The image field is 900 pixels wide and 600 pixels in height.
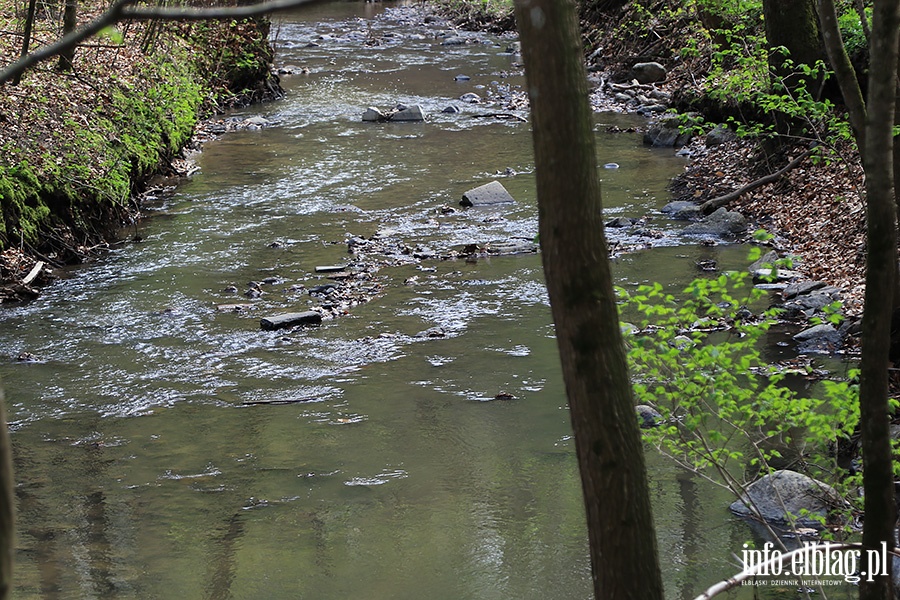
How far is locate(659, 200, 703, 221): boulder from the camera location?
11758mm

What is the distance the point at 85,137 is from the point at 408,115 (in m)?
7.47

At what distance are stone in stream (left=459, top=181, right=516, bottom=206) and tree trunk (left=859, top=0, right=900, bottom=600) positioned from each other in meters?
9.68

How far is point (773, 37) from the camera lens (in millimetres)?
11719

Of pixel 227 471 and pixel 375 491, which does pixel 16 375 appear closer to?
pixel 227 471

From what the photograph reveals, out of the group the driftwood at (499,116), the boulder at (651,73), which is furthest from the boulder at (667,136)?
the boulder at (651,73)

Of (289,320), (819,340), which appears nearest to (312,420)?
(289,320)

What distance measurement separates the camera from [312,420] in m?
7.10

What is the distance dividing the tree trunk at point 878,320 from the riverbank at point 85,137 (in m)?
8.75

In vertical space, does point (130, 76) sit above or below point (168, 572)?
above

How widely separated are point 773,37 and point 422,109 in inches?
338

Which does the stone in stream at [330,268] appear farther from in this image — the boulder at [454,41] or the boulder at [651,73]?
the boulder at [454,41]

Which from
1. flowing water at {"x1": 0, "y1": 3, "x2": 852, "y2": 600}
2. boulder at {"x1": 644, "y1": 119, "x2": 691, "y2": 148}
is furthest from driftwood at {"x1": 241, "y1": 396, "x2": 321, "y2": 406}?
boulder at {"x1": 644, "y1": 119, "x2": 691, "y2": 148}

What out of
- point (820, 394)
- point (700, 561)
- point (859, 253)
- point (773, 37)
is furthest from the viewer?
point (773, 37)

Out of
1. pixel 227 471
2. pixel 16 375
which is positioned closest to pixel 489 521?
pixel 227 471
